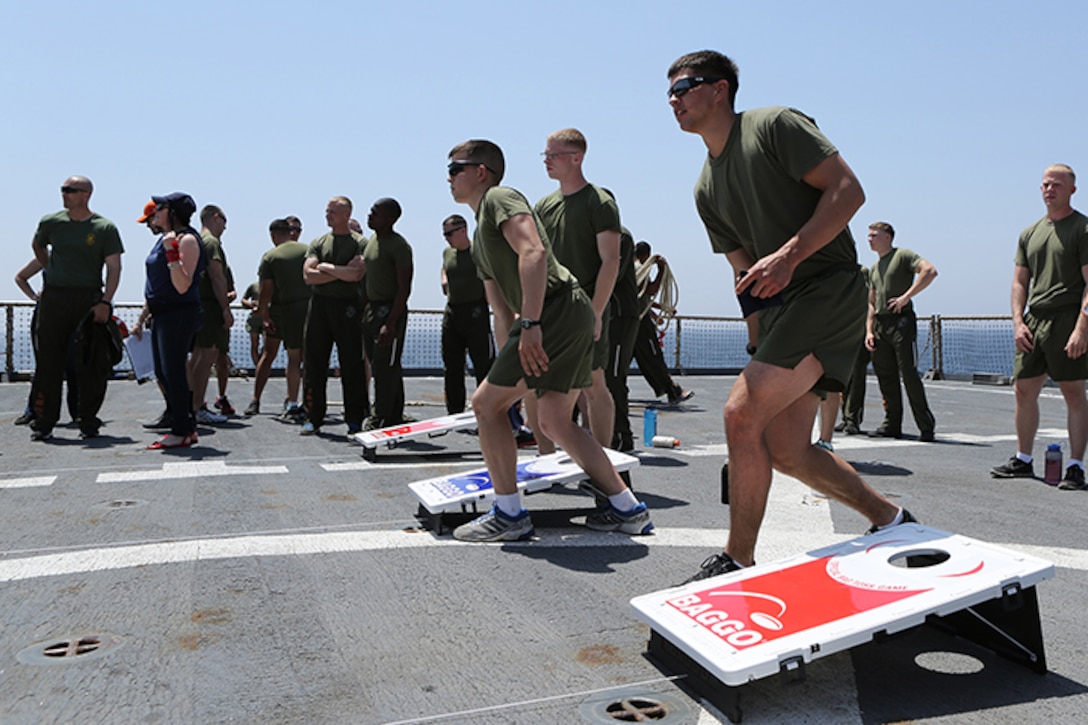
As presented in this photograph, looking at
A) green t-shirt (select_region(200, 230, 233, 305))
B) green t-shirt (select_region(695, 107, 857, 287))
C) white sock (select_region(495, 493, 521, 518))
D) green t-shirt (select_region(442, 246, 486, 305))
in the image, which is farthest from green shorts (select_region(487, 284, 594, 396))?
green t-shirt (select_region(200, 230, 233, 305))

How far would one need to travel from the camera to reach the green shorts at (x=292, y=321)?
34.6 feet

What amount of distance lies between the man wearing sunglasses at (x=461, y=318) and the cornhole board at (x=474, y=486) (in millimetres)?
3896

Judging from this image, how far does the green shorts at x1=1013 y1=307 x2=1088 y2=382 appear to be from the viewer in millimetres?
6617

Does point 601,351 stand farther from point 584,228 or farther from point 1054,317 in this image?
point 1054,317

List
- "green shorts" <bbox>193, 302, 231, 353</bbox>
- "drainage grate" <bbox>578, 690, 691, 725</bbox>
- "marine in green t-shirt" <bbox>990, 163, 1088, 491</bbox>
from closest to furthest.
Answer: "drainage grate" <bbox>578, 690, 691, 725</bbox>
"marine in green t-shirt" <bbox>990, 163, 1088, 491</bbox>
"green shorts" <bbox>193, 302, 231, 353</bbox>

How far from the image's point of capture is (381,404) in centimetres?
884

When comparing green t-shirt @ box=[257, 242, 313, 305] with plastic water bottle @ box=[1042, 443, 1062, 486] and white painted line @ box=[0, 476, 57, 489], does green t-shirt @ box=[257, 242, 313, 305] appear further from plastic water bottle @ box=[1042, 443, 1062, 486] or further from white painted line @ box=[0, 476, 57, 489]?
plastic water bottle @ box=[1042, 443, 1062, 486]

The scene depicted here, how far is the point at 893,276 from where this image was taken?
945cm

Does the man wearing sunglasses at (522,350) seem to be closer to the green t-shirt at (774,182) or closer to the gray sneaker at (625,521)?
the gray sneaker at (625,521)

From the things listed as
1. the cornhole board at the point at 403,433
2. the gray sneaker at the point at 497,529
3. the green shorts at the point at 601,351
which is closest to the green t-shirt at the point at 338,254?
the cornhole board at the point at 403,433

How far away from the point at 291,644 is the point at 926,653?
77.7 inches

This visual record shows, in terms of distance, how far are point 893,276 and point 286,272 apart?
6290 mm

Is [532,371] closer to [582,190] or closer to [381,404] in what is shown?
[582,190]

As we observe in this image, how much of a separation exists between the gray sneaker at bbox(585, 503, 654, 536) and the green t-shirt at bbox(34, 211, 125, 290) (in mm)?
5945
